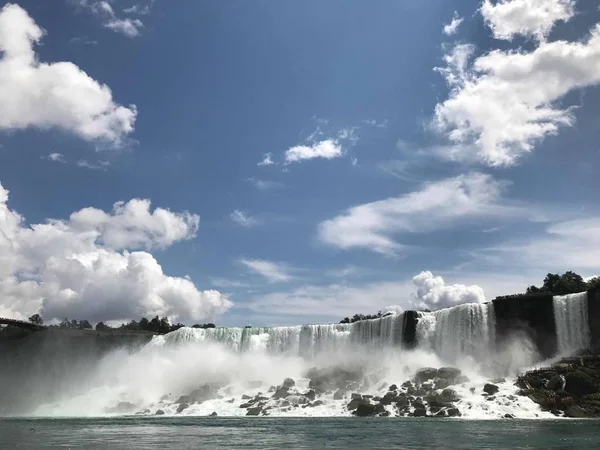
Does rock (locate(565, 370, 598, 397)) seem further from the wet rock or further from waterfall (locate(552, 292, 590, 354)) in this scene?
the wet rock

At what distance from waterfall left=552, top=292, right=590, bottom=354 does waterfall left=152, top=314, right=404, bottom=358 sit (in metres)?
13.8

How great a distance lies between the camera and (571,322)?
43344mm

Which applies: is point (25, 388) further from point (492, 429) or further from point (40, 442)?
point (492, 429)

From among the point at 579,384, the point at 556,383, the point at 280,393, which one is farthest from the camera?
the point at 280,393

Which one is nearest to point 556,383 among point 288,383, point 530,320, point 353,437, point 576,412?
point 576,412

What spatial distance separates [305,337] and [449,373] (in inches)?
751

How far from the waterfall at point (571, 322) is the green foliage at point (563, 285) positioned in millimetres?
17245

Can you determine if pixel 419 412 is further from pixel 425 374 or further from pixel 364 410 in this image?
pixel 425 374

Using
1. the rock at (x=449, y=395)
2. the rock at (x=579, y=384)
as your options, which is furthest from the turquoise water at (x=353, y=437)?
the rock at (x=449, y=395)

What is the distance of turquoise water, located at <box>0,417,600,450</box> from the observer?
20.4 m

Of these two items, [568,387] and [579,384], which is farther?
[568,387]

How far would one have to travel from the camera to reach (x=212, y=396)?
49.3 metres

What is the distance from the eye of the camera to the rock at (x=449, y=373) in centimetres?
4207

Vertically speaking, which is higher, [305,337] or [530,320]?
[530,320]
